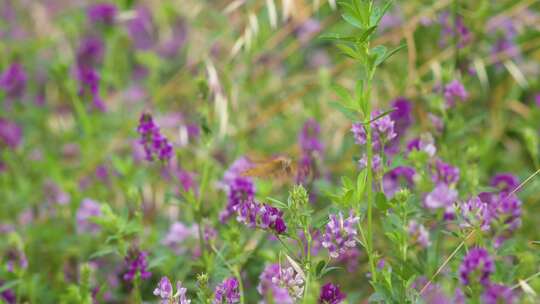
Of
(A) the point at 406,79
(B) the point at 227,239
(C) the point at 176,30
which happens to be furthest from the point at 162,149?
(C) the point at 176,30

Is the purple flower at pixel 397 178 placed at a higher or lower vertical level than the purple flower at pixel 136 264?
higher

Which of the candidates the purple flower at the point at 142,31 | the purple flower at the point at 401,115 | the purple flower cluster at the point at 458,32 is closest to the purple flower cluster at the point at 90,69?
the purple flower at the point at 142,31

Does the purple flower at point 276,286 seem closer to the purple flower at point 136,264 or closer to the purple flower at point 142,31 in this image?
the purple flower at point 136,264

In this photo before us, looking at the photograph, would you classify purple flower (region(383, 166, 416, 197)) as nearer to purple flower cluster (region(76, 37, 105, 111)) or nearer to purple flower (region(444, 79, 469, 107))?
purple flower (region(444, 79, 469, 107))

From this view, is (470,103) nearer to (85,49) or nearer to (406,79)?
(406,79)

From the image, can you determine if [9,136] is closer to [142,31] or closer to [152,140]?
[152,140]
